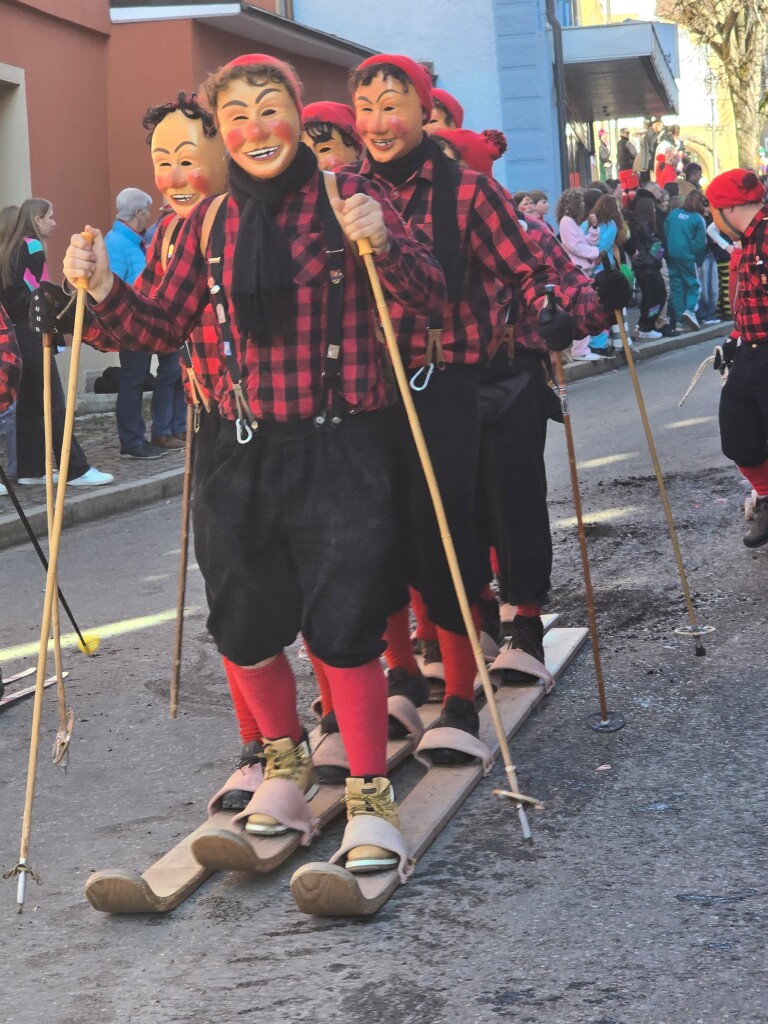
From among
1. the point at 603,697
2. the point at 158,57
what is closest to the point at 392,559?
the point at 603,697

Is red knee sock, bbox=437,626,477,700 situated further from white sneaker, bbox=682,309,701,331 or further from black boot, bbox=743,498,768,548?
white sneaker, bbox=682,309,701,331

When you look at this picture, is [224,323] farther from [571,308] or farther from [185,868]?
[571,308]

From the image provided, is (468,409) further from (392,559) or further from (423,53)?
(423,53)

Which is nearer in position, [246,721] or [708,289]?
[246,721]

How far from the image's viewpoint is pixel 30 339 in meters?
10.7

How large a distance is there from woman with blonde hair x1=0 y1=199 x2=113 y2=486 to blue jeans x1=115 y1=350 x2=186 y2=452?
0.83m

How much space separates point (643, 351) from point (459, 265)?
50.6 feet

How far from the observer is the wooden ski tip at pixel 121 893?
3.80 m

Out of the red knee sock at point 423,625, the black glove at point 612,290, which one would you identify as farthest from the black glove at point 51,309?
the red knee sock at point 423,625

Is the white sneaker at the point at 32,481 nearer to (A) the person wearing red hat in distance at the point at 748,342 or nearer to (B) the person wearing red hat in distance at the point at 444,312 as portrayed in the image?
(A) the person wearing red hat in distance at the point at 748,342

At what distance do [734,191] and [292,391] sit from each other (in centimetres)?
394

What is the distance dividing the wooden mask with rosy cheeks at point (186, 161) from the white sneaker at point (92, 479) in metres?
6.47

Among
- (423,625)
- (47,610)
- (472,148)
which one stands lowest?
(423,625)

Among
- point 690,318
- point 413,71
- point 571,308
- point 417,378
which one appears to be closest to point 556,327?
point 417,378
